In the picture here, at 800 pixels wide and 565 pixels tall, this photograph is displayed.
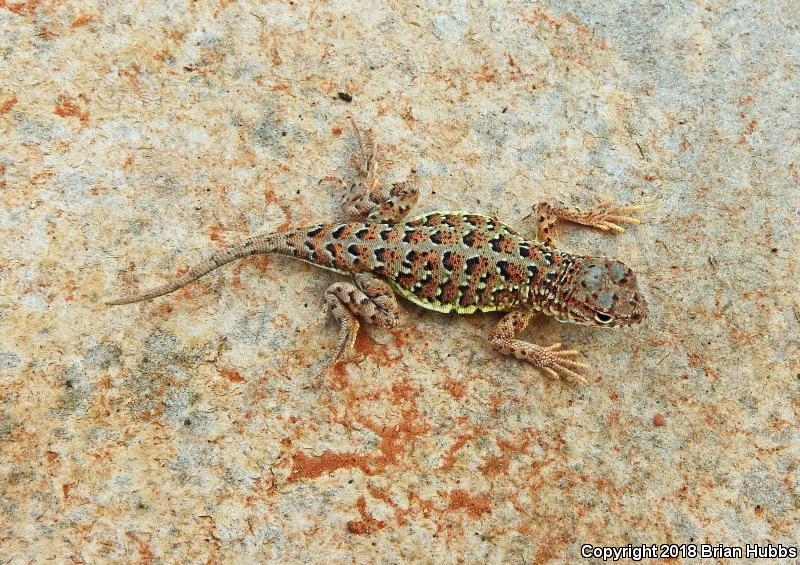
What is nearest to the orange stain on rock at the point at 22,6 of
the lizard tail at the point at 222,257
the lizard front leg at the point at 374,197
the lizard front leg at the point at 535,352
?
the lizard tail at the point at 222,257

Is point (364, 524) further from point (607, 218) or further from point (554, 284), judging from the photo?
point (607, 218)

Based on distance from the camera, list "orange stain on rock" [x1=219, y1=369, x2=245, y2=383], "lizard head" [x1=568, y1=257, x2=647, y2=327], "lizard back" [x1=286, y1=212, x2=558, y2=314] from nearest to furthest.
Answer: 1. "orange stain on rock" [x1=219, y1=369, x2=245, y2=383]
2. "lizard head" [x1=568, y1=257, x2=647, y2=327]
3. "lizard back" [x1=286, y1=212, x2=558, y2=314]

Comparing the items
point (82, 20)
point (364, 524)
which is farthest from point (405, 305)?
point (82, 20)

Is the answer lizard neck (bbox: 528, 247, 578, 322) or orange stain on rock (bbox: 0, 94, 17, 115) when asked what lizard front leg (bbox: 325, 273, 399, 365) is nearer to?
lizard neck (bbox: 528, 247, 578, 322)

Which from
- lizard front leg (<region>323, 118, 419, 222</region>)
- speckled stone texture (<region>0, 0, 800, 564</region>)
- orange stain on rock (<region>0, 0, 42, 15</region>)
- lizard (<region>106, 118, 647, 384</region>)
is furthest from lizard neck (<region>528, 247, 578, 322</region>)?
orange stain on rock (<region>0, 0, 42, 15</region>)

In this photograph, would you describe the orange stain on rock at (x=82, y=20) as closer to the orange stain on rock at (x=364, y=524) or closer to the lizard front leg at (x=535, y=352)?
the lizard front leg at (x=535, y=352)

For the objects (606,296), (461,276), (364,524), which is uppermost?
(606,296)
